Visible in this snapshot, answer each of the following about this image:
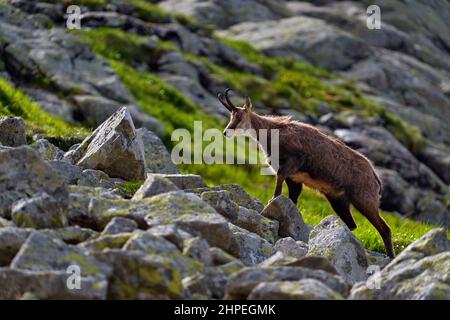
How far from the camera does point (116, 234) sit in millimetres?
9312

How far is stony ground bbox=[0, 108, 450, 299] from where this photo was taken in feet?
27.1

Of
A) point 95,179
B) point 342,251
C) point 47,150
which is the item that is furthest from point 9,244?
point 47,150

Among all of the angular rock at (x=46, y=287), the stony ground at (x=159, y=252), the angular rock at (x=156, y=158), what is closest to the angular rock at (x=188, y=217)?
the stony ground at (x=159, y=252)

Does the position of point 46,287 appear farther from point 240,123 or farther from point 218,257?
point 240,123

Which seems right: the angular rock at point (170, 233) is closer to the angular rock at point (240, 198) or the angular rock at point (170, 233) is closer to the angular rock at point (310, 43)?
the angular rock at point (240, 198)

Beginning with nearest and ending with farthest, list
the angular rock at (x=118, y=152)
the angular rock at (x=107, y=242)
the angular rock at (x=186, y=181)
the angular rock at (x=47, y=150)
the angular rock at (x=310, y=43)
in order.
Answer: the angular rock at (x=107, y=242), the angular rock at (x=186, y=181), the angular rock at (x=118, y=152), the angular rock at (x=47, y=150), the angular rock at (x=310, y=43)

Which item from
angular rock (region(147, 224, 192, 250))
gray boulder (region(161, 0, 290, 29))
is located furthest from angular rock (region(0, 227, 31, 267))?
gray boulder (region(161, 0, 290, 29))

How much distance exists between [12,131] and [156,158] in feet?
11.0

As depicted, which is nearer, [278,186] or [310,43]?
[278,186]

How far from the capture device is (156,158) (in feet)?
54.8

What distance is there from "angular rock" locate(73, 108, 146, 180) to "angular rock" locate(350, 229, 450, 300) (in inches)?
246

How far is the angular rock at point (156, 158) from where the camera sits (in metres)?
16.5

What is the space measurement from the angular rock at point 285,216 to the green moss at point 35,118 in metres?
6.30

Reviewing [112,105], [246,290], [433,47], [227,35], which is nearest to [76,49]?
[112,105]
